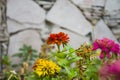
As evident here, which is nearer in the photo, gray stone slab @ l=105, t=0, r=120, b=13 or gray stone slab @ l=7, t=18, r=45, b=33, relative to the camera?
gray stone slab @ l=7, t=18, r=45, b=33

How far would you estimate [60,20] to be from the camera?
3.10m

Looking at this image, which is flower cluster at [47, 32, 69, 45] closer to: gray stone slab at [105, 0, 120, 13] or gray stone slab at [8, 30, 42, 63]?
gray stone slab at [8, 30, 42, 63]

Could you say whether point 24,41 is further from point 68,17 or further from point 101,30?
point 101,30

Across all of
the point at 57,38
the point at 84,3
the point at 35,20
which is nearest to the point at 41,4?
the point at 35,20

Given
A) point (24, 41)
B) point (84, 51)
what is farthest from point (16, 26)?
point (84, 51)

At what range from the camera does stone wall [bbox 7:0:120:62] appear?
3.00 m

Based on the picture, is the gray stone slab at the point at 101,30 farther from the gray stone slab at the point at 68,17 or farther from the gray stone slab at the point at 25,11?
the gray stone slab at the point at 25,11

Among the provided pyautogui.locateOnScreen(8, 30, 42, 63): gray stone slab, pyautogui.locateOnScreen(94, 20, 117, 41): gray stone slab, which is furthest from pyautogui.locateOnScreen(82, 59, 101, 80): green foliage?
pyautogui.locateOnScreen(94, 20, 117, 41): gray stone slab

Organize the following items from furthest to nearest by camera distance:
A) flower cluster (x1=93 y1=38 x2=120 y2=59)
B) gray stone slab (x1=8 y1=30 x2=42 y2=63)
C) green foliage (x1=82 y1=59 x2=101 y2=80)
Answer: gray stone slab (x1=8 y1=30 x2=42 y2=63)
green foliage (x1=82 y1=59 x2=101 y2=80)
flower cluster (x1=93 y1=38 x2=120 y2=59)

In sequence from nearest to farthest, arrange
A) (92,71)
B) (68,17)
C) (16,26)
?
(92,71) < (16,26) < (68,17)

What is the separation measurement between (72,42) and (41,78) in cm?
197

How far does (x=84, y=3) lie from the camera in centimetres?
311

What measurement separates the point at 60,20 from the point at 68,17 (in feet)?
0.25

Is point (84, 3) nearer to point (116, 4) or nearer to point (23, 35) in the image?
point (116, 4)
